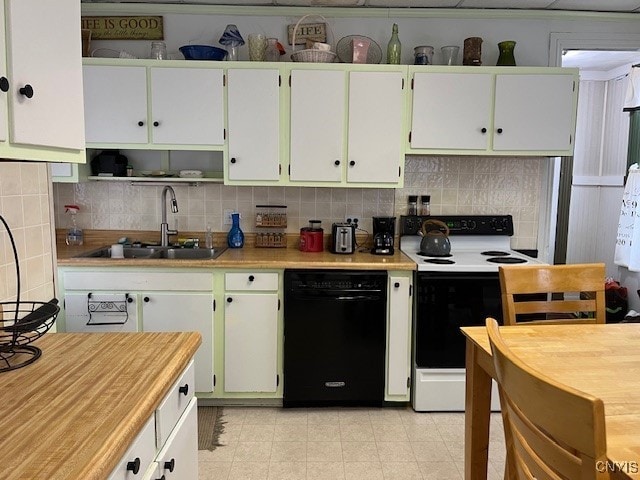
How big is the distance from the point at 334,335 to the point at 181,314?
3.02 ft

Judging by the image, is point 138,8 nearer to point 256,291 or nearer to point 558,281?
point 256,291

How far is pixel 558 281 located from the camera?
1972mm

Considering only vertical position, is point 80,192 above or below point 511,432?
above

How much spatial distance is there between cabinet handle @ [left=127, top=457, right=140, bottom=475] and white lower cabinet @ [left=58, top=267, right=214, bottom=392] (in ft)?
6.05

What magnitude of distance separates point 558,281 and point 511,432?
103 cm

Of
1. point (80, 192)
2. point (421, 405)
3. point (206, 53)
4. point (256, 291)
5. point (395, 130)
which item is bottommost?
point (421, 405)

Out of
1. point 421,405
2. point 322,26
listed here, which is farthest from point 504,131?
point 421,405

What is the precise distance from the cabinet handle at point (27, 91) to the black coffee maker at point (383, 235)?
238 cm

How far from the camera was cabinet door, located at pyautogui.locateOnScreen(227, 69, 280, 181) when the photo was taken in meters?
3.01

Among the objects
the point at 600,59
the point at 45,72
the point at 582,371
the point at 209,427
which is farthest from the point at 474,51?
the point at 209,427

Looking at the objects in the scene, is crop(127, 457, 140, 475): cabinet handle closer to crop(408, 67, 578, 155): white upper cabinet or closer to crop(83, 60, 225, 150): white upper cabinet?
crop(83, 60, 225, 150): white upper cabinet

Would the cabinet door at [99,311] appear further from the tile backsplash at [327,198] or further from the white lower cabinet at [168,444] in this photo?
the white lower cabinet at [168,444]

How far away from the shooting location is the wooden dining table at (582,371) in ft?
3.43

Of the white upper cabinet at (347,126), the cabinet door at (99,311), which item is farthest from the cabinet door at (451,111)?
the cabinet door at (99,311)
